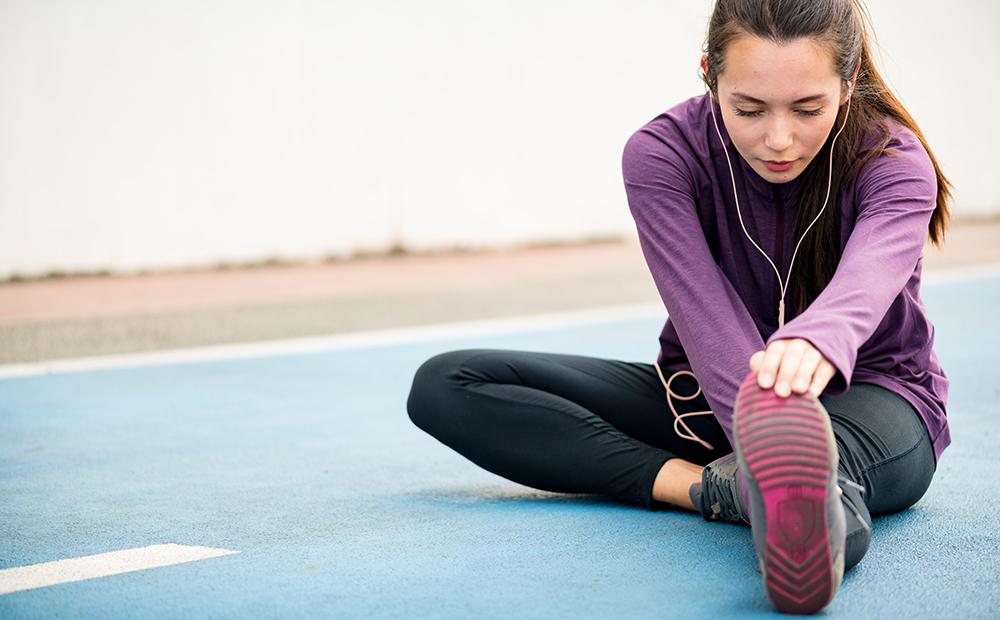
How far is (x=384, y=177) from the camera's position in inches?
328

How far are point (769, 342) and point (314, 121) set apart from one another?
6635 mm

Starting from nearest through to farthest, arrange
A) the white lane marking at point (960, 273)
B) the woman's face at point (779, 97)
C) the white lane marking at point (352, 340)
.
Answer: the woman's face at point (779, 97) → the white lane marking at point (352, 340) → the white lane marking at point (960, 273)

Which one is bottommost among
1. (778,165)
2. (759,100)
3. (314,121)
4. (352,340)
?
(352,340)

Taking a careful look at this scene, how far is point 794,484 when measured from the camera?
63.6 inches

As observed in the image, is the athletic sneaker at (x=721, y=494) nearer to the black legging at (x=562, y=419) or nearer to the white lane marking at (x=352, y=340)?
the black legging at (x=562, y=419)

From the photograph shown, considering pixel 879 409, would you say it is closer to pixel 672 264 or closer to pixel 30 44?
pixel 672 264

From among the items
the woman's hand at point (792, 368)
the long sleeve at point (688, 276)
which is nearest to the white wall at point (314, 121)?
the long sleeve at point (688, 276)

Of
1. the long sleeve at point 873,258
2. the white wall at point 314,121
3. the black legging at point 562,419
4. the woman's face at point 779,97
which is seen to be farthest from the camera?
the white wall at point 314,121

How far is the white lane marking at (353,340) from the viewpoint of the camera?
Result: 4.44 m

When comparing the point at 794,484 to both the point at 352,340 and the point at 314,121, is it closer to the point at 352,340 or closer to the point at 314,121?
the point at 352,340

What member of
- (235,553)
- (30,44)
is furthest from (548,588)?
(30,44)

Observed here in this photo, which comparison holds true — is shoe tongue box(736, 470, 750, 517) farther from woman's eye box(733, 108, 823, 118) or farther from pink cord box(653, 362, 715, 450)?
woman's eye box(733, 108, 823, 118)

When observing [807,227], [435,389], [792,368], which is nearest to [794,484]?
[792,368]

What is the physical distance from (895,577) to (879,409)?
317 millimetres
